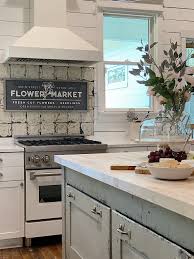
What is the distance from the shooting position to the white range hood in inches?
150

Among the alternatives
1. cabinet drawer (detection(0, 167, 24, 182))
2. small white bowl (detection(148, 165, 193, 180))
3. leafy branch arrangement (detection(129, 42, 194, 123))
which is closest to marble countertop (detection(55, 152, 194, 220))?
small white bowl (detection(148, 165, 193, 180))

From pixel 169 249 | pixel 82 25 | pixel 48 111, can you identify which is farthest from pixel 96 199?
pixel 82 25

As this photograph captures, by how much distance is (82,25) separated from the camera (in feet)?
15.1

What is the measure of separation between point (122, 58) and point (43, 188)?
1.98m

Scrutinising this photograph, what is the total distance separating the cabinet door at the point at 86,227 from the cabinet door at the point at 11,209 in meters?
1.13

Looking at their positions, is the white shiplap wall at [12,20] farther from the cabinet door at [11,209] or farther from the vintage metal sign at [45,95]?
the cabinet door at [11,209]

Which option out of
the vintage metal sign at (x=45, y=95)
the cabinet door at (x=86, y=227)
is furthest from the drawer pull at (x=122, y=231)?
the vintage metal sign at (x=45, y=95)

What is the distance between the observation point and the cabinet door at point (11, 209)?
12.0 feet

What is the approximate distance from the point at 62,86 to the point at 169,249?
3.28m

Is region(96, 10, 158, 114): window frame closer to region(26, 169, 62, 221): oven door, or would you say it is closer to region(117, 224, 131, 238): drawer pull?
region(26, 169, 62, 221): oven door

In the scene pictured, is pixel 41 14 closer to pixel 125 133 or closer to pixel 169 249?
pixel 125 133

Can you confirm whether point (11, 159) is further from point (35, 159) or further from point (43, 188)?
point (43, 188)

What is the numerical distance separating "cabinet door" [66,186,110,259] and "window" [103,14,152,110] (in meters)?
2.31

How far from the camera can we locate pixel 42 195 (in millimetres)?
3771
